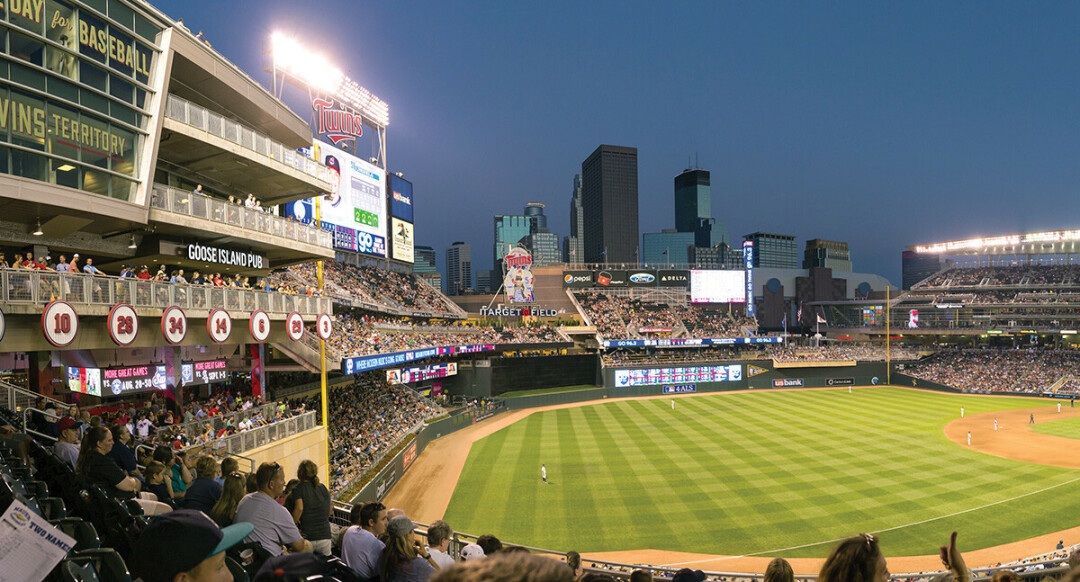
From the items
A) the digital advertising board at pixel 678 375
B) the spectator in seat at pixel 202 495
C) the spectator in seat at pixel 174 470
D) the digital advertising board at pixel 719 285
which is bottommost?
the digital advertising board at pixel 678 375

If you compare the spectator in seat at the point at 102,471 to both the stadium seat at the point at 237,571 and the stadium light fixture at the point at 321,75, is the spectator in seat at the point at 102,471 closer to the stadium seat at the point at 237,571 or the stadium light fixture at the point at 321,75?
the stadium seat at the point at 237,571

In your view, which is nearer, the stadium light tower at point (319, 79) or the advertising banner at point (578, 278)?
the stadium light tower at point (319, 79)

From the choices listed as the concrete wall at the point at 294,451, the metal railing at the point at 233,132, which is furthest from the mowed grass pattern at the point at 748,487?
A: the metal railing at the point at 233,132

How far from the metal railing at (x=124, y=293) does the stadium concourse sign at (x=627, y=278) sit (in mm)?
51606

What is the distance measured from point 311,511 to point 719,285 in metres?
74.7

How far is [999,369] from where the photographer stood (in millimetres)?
57656

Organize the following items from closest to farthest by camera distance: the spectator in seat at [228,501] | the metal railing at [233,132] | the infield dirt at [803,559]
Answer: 1. the spectator in seat at [228,501]
2. the metal railing at [233,132]
3. the infield dirt at [803,559]

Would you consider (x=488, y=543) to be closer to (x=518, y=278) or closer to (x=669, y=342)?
(x=518, y=278)

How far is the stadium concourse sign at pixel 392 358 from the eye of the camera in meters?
27.0

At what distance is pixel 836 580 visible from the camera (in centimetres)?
265

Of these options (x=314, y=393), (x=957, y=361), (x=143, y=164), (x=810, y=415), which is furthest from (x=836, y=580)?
(x=957, y=361)

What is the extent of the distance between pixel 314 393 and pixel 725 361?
43.7m

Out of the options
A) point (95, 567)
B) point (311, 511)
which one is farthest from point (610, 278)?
point (95, 567)

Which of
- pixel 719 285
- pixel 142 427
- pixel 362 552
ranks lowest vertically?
pixel 142 427
